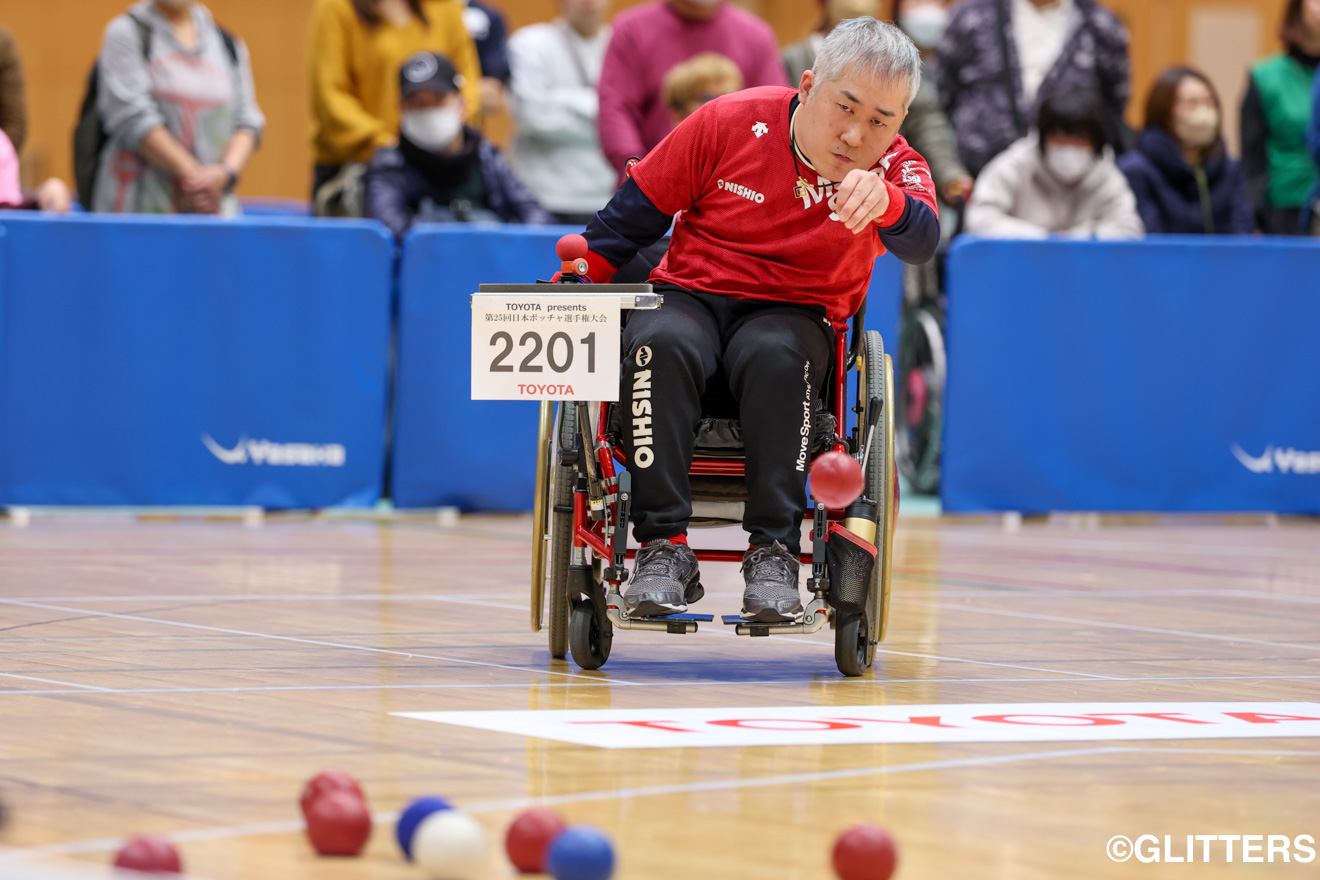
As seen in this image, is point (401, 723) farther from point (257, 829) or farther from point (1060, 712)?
point (1060, 712)

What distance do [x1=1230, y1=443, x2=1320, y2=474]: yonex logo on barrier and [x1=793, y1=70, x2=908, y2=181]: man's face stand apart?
4544 millimetres

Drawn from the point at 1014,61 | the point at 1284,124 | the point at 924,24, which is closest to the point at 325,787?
the point at 1014,61

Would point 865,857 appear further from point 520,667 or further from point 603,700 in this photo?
point 520,667

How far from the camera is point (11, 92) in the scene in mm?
7297

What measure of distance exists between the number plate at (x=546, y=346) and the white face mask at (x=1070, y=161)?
15.1ft

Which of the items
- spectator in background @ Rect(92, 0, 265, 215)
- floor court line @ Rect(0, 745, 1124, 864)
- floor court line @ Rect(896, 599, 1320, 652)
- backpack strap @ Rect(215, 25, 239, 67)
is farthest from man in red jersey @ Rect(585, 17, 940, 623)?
backpack strap @ Rect(215, 25, 239, 67)

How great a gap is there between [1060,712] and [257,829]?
1.55 meters

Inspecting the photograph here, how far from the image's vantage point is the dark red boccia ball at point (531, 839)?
6.88 feet

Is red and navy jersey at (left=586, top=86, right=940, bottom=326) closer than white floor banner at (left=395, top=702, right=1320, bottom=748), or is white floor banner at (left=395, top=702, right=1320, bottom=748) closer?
white floor banner at (left=395, top=702, right=1320, bottom=748)

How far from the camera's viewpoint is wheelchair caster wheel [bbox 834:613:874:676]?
3646 mm

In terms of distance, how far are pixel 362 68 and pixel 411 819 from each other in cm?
609

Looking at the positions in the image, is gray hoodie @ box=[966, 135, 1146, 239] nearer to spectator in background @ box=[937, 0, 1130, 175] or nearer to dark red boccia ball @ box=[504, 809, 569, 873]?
spectator in background @ box=[937, 0, 1130, 175]

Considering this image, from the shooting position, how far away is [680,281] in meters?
3.88

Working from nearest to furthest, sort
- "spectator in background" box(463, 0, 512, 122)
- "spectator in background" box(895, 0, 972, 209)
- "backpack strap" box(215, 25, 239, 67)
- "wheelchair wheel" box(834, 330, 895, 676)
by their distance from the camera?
"wheelchair wheel" box(834, 330, 895, 676)
"backpack strap" box(215, 25, 239, 67)
"spectator in background" box(895, 0, 972, 209)
"spectator in background" box(463, 0, 512, 122)
